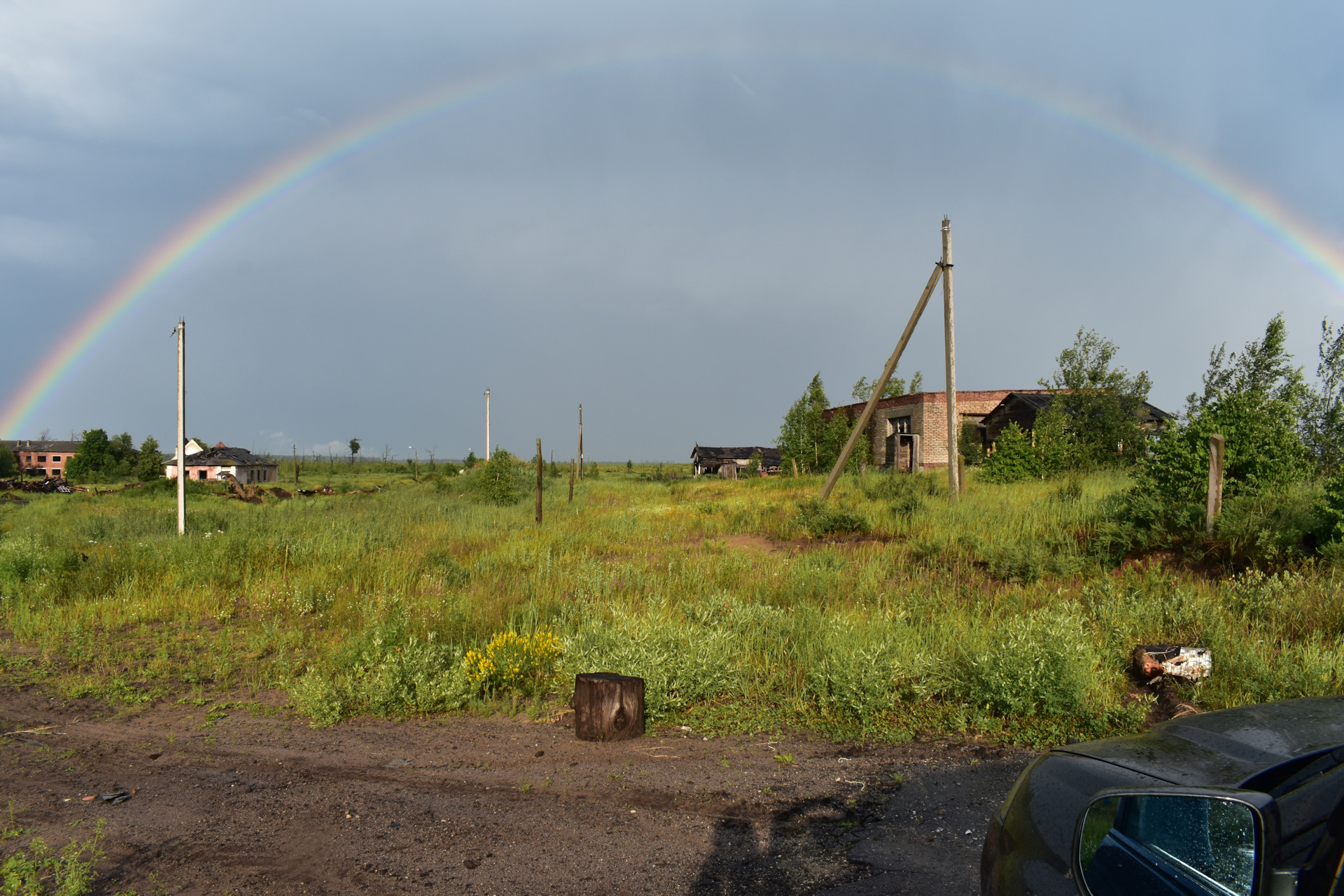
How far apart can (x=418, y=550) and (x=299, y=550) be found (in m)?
1.93

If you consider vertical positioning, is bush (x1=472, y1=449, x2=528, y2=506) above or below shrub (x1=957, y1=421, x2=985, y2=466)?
below

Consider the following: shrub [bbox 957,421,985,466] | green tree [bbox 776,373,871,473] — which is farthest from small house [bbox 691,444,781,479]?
shrub [bbox 957,421,985,466]

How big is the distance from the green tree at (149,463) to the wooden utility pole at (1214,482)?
57173 mm

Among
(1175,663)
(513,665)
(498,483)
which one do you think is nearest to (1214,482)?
(1175,663)

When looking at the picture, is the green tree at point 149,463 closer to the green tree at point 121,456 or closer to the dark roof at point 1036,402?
the green tree at point 121,456

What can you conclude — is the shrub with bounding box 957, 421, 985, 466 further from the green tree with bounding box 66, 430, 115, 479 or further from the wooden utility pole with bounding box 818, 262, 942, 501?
the green tree with bounding box 66, 430, 115, 479

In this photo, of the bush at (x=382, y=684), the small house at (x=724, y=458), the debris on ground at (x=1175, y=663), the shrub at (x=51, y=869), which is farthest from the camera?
the small house at (x=724, y=458)

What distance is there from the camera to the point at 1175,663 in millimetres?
5621

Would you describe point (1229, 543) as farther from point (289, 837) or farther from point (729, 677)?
point (289, 837)

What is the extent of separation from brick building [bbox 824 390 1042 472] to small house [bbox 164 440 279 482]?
46097 mm

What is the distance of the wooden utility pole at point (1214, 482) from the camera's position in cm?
927

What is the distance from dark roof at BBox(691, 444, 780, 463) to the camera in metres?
79.5

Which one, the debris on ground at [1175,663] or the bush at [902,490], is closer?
the debris on ground at [1175,663]

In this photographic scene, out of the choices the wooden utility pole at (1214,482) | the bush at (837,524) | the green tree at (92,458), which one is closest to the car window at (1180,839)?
the wooden utility pole at (1214,482)
